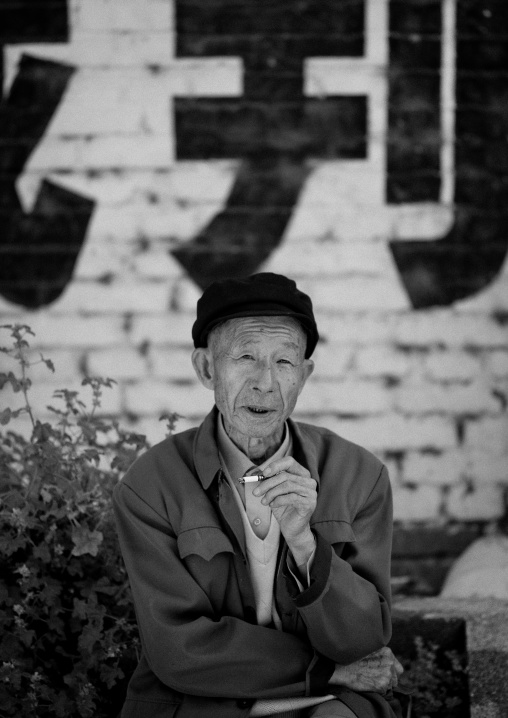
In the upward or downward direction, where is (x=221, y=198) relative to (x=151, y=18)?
downward

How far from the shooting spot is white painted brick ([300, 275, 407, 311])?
4.30 meters

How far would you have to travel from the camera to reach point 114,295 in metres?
4.31

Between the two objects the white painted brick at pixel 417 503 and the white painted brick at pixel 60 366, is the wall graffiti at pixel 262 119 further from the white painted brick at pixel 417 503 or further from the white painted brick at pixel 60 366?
the white painted brick at pixel 417 503

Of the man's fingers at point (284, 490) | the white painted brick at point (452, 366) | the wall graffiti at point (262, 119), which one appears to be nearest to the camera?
the man's fingers at point (284, 490)

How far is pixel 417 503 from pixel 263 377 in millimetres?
2374

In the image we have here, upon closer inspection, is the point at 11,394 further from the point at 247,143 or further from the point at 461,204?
the point at 461,204

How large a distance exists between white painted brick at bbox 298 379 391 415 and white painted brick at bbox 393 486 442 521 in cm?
43

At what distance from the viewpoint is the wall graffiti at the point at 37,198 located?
4.27m

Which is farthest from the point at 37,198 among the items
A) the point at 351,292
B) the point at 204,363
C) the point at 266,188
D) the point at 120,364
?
the point at 204,363

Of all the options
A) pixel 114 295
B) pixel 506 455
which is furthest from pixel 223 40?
pixel 506 455

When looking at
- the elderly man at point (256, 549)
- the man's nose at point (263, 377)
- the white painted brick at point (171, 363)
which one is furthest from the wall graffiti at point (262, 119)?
the man's nose at point (263, 377)

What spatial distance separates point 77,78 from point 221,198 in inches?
34.9

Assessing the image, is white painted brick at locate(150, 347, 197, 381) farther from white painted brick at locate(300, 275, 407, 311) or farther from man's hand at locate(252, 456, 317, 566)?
man's hand at locate(252, 456, 317, 566)

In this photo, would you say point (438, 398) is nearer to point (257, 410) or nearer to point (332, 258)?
point (332, 258)
